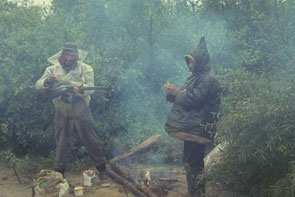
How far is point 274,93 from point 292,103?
40 cm

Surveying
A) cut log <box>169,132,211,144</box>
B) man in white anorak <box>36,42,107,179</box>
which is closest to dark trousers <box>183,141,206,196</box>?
cut log <box>169,132,211,144</box>

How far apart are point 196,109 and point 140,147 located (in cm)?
311

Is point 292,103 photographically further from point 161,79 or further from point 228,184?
point 161,79

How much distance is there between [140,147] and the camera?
7.87 meters

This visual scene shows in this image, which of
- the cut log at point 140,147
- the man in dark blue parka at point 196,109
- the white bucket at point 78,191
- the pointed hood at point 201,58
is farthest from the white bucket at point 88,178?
the pointed hood at point 201,58

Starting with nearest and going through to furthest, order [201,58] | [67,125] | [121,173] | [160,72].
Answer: [201,58]
[67,125]
[121,173]
[160,72]

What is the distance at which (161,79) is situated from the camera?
10.7m

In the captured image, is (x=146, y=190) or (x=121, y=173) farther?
(x=121, y=173)

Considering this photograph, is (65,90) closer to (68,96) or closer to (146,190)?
(68,96)

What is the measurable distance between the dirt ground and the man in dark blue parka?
86 centimetres

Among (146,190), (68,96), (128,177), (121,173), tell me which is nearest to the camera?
(146,190)

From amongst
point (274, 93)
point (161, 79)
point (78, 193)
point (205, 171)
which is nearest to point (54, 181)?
point (78, 193)

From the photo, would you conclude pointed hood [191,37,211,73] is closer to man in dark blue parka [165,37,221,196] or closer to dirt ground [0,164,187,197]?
man in dark blue parka [165,37,221,196]

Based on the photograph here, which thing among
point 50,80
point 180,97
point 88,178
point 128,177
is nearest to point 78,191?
point 88,178
